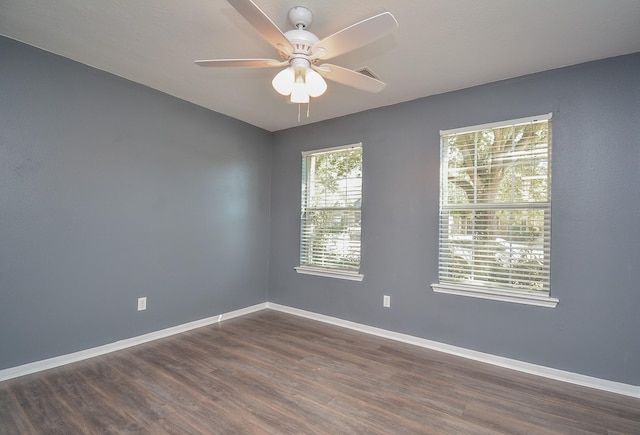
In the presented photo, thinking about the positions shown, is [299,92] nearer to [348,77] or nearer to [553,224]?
[348,77]

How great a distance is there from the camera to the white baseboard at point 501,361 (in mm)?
2311

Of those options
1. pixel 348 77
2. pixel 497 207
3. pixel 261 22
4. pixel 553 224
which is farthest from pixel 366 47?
pixel 553 224

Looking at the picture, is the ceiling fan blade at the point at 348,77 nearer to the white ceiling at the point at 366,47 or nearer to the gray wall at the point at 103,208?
the white ceiling at the point at 366,47

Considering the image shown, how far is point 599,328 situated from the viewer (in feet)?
7.79

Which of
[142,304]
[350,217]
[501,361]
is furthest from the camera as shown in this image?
[350,217]

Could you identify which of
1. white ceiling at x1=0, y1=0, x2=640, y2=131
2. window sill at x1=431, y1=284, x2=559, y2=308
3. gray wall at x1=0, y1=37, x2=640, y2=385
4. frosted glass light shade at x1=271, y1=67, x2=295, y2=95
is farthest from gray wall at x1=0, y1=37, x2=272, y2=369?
window sill at x1=431, y1=284, x2=559, y2=308

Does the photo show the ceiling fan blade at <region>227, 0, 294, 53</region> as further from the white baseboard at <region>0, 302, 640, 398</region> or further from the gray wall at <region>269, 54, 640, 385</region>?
the white baseboard at <region>0, 302, 640, 398</region>

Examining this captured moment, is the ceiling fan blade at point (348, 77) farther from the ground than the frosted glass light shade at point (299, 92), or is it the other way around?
the ceiling fan blade at point (348, 77)

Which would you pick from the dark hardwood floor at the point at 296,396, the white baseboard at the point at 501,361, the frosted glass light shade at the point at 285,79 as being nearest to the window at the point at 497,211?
the white baseboard at the point at 501,361

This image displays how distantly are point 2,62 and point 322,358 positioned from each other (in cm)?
343

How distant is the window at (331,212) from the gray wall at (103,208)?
90 cm

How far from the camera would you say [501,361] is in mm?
2711

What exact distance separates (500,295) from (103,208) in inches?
143

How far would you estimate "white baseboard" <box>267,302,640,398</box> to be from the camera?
2.31 meters
